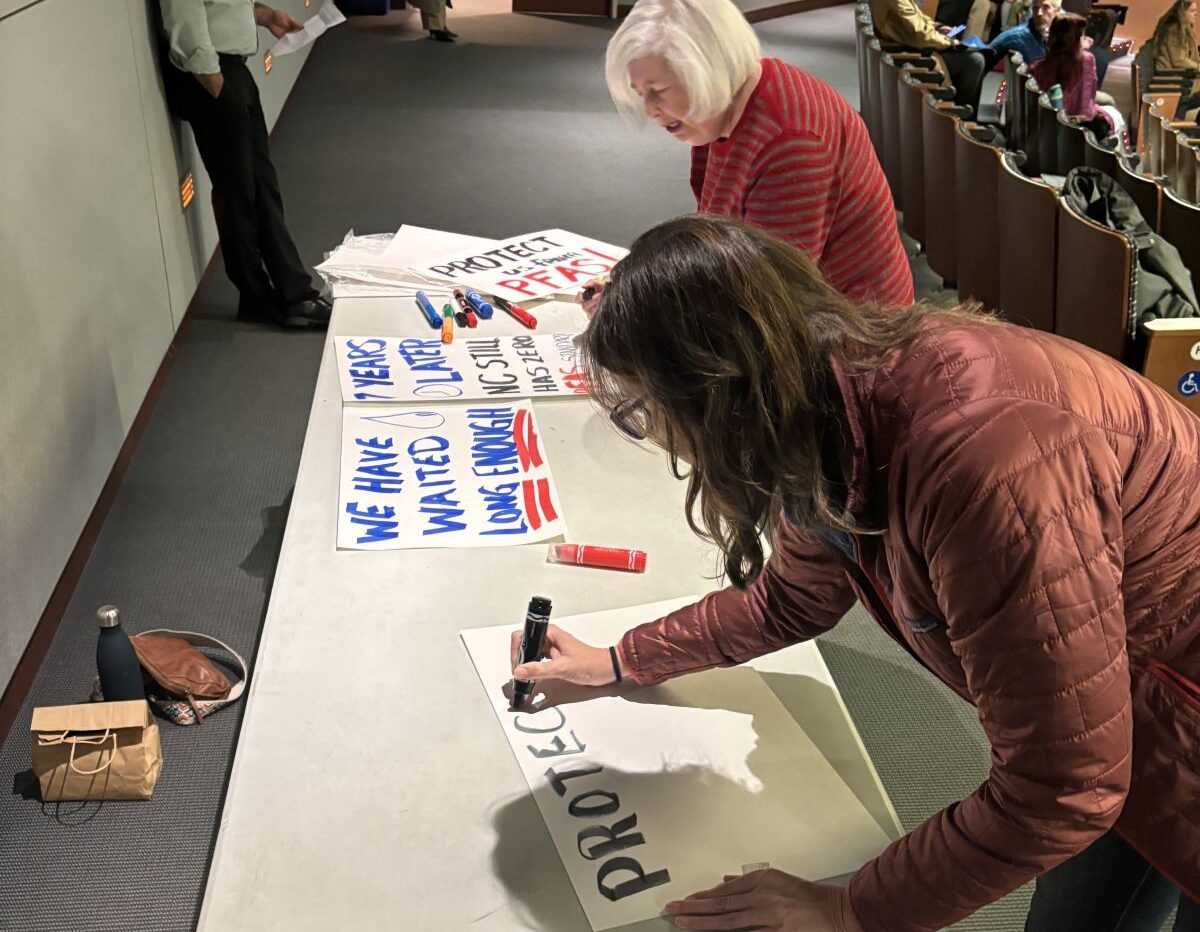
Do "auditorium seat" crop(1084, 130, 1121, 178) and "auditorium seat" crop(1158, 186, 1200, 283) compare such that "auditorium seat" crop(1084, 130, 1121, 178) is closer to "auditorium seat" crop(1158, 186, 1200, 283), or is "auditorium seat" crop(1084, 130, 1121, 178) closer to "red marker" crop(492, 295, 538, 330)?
"auditorium seat" crop(1158, 186, 1200, 283)

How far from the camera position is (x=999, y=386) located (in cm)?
85

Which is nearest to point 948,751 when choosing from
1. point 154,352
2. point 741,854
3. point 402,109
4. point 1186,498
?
point 741,854

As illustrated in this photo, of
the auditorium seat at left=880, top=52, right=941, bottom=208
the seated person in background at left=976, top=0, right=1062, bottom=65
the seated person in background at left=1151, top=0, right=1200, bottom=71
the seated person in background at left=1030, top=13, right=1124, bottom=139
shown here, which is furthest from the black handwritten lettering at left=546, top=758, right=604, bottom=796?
the seated person in background at left=1151, top=0, right=1200, bottom=71

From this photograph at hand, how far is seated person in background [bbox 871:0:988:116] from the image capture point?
6043 millimetres

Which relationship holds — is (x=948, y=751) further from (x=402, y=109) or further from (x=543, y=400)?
(x=402, y=109)

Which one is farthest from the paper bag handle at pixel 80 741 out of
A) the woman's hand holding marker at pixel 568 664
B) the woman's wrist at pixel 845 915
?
the woman's wrist at pixel 845 915

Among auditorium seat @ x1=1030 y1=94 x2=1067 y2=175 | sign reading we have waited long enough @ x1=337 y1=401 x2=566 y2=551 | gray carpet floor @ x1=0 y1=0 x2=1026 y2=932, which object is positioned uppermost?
sign reading we have waited long enough @ x1=337 y1=401 x2=566 y2=551

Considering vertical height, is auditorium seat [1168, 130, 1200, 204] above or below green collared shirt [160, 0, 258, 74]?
below

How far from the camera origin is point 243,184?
380 centimetres

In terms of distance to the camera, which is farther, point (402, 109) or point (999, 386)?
point (402, 109)

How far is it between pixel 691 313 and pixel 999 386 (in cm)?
24

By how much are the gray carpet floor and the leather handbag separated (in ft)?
0.15

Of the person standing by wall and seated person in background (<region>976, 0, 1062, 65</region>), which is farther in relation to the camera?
seated person in background (<region>976, 0, 1062, 65</region>)

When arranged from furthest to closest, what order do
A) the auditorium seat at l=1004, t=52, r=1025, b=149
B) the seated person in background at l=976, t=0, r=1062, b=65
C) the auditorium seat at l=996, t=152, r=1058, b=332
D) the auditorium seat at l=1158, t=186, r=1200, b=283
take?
the seated person in background at l=976, t=0, r=1062, b=65 < the auditorium seat at l=1004, t=52, r=1025, b=149 < the auditorium seat at l=1158, t=186, r=1200, b=283 < the auditorium seat at l=996, t=152, r=1058, b=332
